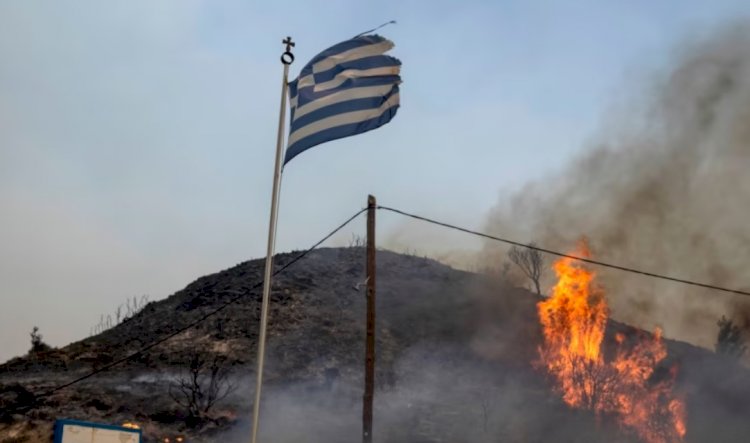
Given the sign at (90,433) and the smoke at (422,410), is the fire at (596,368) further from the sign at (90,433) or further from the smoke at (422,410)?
the sign at (90,433)

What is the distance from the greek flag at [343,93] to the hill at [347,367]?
20.2 meters

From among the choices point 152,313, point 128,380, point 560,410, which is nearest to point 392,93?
point 560,410

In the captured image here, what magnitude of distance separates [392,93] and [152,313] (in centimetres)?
3960

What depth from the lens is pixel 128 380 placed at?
38750 mm

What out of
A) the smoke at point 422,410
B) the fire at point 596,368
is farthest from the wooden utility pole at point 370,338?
the fire at point 596,368

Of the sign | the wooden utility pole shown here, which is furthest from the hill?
the wooden utility pole

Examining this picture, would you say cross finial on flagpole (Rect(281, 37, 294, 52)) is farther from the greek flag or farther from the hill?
the hill

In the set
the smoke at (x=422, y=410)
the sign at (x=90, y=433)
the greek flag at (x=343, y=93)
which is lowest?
the sign at (x=90, y=433)

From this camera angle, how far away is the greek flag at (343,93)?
1489 centimetres

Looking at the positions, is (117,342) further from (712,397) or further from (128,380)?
(712,397)

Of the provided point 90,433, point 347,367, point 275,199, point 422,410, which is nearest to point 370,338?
point 275,199

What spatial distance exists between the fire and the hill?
3.20ft

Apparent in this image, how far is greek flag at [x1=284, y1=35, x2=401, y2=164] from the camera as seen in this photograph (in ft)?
48.9

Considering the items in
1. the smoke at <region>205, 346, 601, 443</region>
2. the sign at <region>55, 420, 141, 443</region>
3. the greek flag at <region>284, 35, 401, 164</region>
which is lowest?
the sign at <region>55, 420, 141, 443</region>
